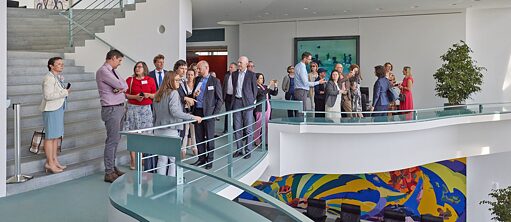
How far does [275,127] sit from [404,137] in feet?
9.30

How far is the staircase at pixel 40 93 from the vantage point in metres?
4.85

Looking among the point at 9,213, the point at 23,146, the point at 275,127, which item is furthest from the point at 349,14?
the point at 9,213

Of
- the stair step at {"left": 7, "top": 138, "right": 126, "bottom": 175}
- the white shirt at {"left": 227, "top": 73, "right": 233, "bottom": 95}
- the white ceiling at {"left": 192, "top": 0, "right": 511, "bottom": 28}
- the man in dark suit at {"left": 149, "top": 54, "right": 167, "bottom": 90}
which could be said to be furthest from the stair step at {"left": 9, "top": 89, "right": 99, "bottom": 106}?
the white ceiling at {"left": 192, "top": 0, "right": 511, "bottom": 28}

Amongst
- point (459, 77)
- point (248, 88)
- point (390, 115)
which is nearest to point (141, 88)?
point (248, 88)

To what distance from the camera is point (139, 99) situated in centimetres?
508

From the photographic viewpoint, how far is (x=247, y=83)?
5.85 meters

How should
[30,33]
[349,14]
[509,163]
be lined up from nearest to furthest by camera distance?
1. [30,33]
2. [509,163]
3. [349,14]

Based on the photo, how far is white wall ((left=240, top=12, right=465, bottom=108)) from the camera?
1220cm

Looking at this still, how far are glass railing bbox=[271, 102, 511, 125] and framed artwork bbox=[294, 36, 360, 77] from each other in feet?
14.3

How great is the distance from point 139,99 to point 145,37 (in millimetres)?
4129

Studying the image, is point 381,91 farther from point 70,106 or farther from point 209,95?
point 70,106

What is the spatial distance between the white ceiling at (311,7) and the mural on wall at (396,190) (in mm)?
4083

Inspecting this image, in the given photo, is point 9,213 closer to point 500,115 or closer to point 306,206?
point 500,115

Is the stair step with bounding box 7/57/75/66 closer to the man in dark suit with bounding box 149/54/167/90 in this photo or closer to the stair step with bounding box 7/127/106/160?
the stair step with bounding box 7/127/106/160
